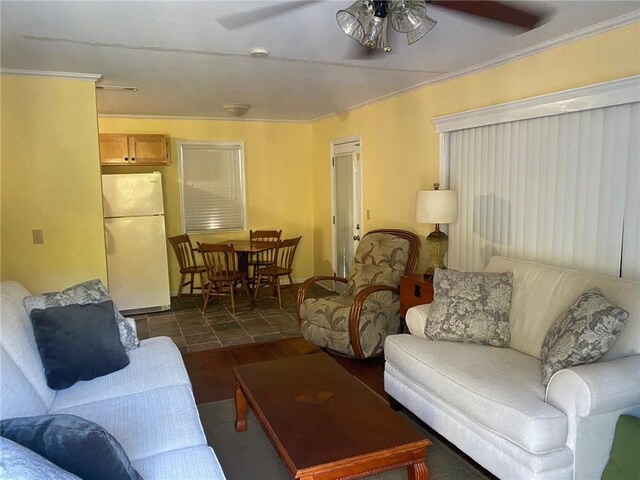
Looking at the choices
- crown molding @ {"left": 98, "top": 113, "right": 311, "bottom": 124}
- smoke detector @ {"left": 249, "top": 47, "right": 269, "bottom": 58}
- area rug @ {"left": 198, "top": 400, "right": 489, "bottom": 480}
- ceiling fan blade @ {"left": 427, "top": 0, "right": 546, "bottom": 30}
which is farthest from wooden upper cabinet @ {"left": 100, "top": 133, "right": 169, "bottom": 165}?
ceiling fan blade @ {"left": 427, "top": 0, "right": 546, "bottom": 30}

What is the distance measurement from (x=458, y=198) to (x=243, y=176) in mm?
3593

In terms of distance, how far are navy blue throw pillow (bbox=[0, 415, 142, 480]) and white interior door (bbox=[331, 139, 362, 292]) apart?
14.6ft

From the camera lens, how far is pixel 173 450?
6.05ft

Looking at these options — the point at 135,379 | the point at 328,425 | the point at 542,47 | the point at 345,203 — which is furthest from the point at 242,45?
the point at 345,203

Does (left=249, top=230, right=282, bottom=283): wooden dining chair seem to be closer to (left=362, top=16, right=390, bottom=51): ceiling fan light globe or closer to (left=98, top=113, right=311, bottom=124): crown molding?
(left=98, top=113, right=311, bottom=124): crown molding

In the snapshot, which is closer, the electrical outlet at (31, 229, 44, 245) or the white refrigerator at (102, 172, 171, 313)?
the electrical outlet at (31, 229, 44, 245)

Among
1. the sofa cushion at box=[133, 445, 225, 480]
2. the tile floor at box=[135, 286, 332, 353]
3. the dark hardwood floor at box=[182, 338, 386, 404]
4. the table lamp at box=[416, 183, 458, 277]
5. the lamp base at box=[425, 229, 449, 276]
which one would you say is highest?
the table lamp at box=[416, 183, 458, 277]

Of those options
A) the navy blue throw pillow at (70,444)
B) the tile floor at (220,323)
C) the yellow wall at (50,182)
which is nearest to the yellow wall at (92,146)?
the yellow wall at (50,182)

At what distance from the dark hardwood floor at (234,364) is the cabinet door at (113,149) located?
111 inches

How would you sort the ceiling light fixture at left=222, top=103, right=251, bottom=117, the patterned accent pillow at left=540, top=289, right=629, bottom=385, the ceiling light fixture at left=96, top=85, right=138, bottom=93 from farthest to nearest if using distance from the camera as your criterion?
1. the ceiling light fixture at left=222, top=103, right=251, bottom=117
2. the ceiling light fixture at left=96, top=85, right=138, bottom=93
3. the patterned accent pillow at left=540, top=289, right=629, bottom=385

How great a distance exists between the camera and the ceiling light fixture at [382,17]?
6.27ft

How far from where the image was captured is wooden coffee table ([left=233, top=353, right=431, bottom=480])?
185cm

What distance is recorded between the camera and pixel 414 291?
376 cm

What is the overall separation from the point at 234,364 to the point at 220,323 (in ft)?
4.07
